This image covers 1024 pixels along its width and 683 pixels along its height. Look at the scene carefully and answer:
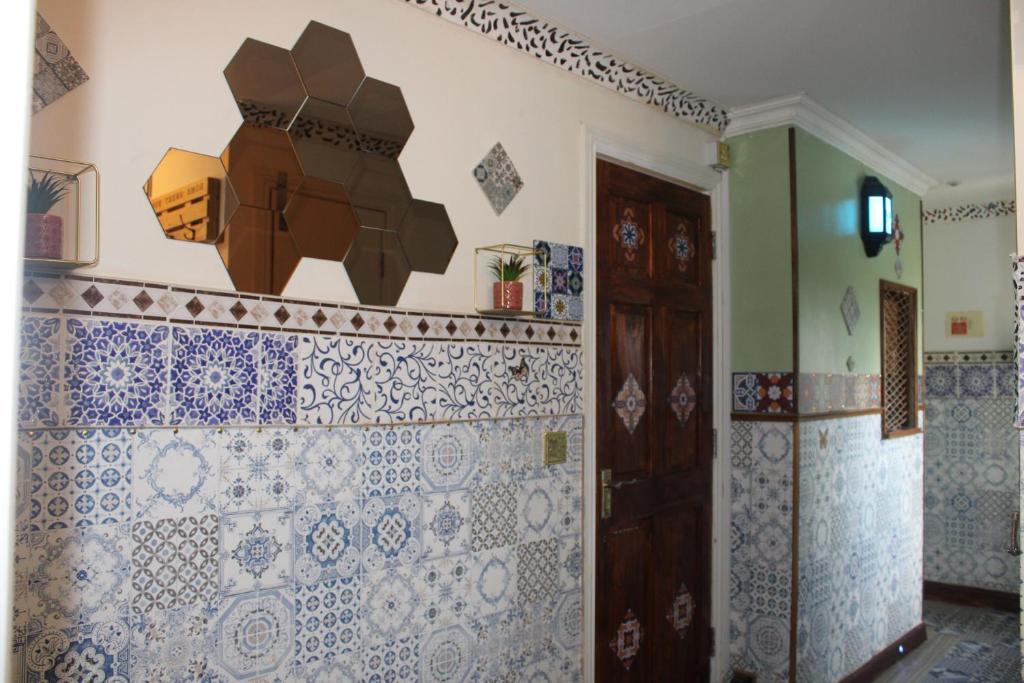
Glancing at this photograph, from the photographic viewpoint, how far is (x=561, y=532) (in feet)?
8.52

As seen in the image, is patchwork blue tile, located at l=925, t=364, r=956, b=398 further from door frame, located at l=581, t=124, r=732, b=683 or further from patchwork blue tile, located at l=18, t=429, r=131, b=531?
patchwork blue tile, located at l=18, t=429, r=131, b=531

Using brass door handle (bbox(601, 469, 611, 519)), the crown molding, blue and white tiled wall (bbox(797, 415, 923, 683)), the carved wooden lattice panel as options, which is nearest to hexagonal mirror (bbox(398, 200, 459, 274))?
brass door handle (bbox(601, 469, 611, 519))

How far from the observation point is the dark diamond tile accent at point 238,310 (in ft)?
5.93

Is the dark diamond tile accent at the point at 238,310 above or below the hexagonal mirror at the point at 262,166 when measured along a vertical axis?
below

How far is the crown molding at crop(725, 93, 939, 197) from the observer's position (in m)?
3.35

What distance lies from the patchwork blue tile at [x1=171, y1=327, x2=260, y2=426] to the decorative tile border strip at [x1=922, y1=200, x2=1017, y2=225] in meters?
5.02

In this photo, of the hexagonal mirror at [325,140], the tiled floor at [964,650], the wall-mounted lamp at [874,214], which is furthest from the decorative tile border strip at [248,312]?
the tiled floor at [964,650]

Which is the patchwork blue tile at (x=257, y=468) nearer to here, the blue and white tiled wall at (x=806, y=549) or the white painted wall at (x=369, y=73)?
the white painted wall at (x=369, y=73)

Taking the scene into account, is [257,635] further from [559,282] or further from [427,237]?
[559,282]

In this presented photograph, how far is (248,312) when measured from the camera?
→ 6.02 ft

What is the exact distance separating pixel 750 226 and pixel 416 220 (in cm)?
182

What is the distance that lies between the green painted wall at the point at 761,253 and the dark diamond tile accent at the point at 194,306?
7.96 ft

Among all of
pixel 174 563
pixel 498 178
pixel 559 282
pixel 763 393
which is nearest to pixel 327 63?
pixel 498 178

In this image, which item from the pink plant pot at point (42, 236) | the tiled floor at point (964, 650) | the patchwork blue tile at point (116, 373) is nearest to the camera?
the pink plant pot at point (42, 236)
